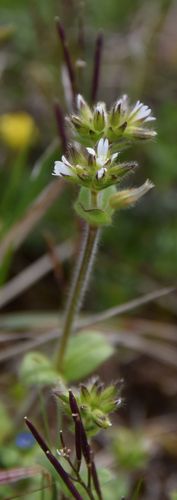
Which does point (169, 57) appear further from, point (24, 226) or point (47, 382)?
point (47, 382)

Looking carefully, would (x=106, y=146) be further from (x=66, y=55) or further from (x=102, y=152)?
(x=66, y=55)

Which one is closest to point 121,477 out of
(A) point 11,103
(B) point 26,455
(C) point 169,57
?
(B) point 26,455

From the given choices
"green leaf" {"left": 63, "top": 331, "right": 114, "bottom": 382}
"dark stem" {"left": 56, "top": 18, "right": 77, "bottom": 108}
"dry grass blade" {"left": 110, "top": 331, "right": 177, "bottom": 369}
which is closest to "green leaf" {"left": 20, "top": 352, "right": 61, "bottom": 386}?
"green leaf" {"left": 63, "top": 331, "right": 114, "bottom": 382}

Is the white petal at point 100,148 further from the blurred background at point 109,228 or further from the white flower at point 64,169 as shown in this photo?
the blurred background at point 109,228

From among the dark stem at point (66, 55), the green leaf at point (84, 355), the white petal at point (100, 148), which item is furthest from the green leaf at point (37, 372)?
the dark stem at point (66, 55)

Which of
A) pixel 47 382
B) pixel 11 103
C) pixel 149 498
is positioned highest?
pixel 11 103

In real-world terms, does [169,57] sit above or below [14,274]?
above
